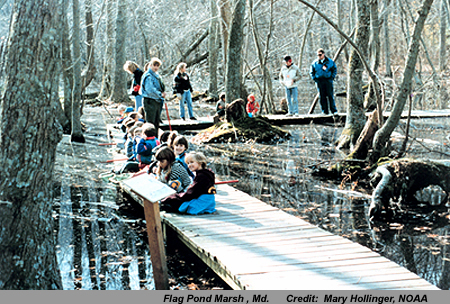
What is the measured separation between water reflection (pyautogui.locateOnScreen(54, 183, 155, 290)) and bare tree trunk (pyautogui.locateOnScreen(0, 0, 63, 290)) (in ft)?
4.29

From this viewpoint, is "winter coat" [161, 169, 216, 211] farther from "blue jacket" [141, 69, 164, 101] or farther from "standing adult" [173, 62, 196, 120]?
"standing adult" [173, 62, 196, 120]

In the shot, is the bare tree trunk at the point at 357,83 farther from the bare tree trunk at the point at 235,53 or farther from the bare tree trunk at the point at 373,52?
the bare tree trunk at the point at 235,53

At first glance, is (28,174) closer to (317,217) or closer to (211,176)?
(211,176)

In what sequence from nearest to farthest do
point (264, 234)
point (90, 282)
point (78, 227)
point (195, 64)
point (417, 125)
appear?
point (90, 282) → point (264, 234) → point (78, 227) → point (417, 125) → point (195, 64)

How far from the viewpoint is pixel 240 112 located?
47.3 ft

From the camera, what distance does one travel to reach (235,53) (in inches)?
576

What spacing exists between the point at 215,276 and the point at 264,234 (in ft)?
2.34

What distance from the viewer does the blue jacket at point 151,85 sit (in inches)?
443

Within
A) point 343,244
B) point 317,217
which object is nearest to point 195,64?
point 317,217

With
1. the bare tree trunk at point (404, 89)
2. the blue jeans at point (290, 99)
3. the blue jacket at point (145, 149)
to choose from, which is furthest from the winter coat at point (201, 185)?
the blue jeans at point (290, 99)

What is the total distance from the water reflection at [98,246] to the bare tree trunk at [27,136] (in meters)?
1.31

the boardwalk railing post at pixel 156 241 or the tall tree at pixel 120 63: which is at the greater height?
the tall tree at pixel 120 63

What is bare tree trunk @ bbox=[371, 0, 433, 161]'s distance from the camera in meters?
8.86

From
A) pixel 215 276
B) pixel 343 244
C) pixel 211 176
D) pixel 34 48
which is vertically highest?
pixel 34 48
